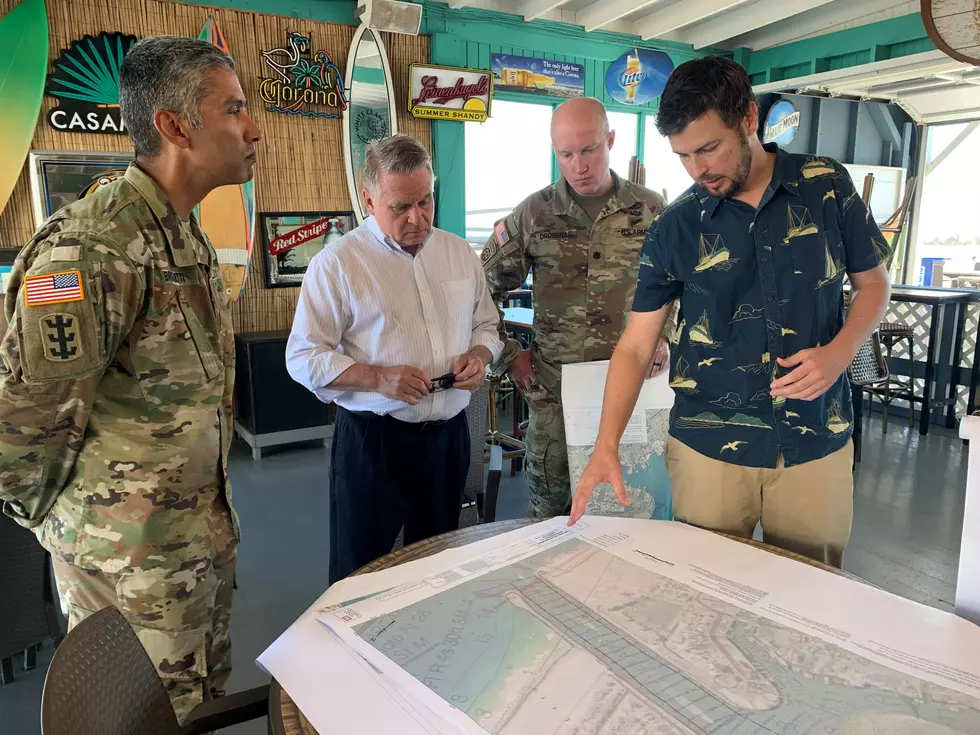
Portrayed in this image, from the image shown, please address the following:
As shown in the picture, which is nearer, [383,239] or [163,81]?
[163,81]

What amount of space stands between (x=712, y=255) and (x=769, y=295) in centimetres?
15

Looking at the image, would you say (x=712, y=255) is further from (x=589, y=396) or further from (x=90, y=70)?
(x=90, y=70)

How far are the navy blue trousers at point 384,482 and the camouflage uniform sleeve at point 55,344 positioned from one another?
2.67 ft

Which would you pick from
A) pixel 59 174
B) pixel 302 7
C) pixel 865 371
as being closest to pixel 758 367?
pixel 865 371

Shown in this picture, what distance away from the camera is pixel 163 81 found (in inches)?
48.8

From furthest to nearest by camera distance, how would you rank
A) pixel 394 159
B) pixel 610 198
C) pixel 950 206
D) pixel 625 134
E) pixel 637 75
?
pixel 950 206
pixel 625 134
pixel 637 75
pixel 610 198
pixel 394 159

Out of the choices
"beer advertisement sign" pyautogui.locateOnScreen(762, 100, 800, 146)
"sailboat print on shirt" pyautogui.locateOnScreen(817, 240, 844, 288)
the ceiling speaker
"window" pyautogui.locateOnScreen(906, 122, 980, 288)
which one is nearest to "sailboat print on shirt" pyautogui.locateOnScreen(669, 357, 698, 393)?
"sailboat print on shirt" pyautogui.locateOnScreen(817, 240, 844, 288)

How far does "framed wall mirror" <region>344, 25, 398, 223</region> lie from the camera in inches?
201

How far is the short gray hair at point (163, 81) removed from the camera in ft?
4.07

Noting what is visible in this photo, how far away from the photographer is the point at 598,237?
2.23 m

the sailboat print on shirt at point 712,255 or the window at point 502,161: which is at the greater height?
the window at point 502,161

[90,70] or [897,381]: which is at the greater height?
[90,70]

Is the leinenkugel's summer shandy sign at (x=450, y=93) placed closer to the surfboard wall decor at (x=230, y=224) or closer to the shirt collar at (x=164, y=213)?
the surfboard wall decor at (x=230, y=224)

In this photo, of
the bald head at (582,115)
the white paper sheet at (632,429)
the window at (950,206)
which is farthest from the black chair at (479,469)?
the window at (950,206)
